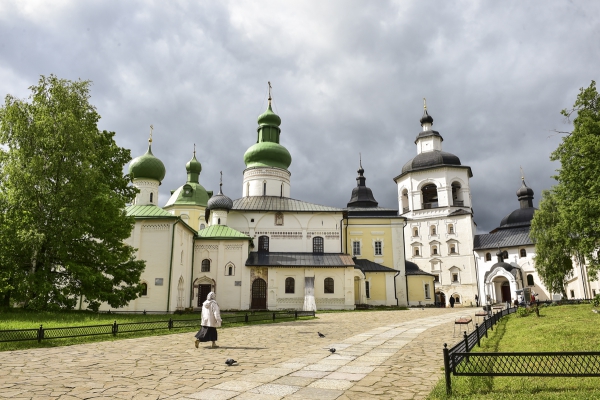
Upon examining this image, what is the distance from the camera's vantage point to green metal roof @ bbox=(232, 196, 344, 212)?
35.5m

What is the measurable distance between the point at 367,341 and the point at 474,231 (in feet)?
138

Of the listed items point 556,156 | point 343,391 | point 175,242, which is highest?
point 556,156

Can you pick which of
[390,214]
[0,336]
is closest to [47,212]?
[0,336]

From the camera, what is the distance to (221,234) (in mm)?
Result: 32156

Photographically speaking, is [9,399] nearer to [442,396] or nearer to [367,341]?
[442,396]

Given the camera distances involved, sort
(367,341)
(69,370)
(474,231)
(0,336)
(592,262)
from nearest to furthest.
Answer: (69,370)
(0,336)
(367,341)
(592,262)
(474,231)

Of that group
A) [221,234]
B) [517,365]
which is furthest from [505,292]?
[517,365]

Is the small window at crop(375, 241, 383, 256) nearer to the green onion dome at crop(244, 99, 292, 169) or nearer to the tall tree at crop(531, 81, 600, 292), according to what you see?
the green onion dome at crop(244, 99, 292, 169)

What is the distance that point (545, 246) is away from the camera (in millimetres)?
32812

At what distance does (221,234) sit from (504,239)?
32445 millimetres

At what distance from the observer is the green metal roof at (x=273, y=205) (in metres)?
35.5

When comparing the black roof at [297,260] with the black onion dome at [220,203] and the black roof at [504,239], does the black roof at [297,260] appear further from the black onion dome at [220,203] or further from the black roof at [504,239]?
the black roof at [504,239]

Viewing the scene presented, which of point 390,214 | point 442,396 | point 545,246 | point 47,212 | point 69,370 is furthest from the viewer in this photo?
point 390,214

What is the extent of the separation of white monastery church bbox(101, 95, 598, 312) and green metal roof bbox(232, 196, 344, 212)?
9 centimetres
